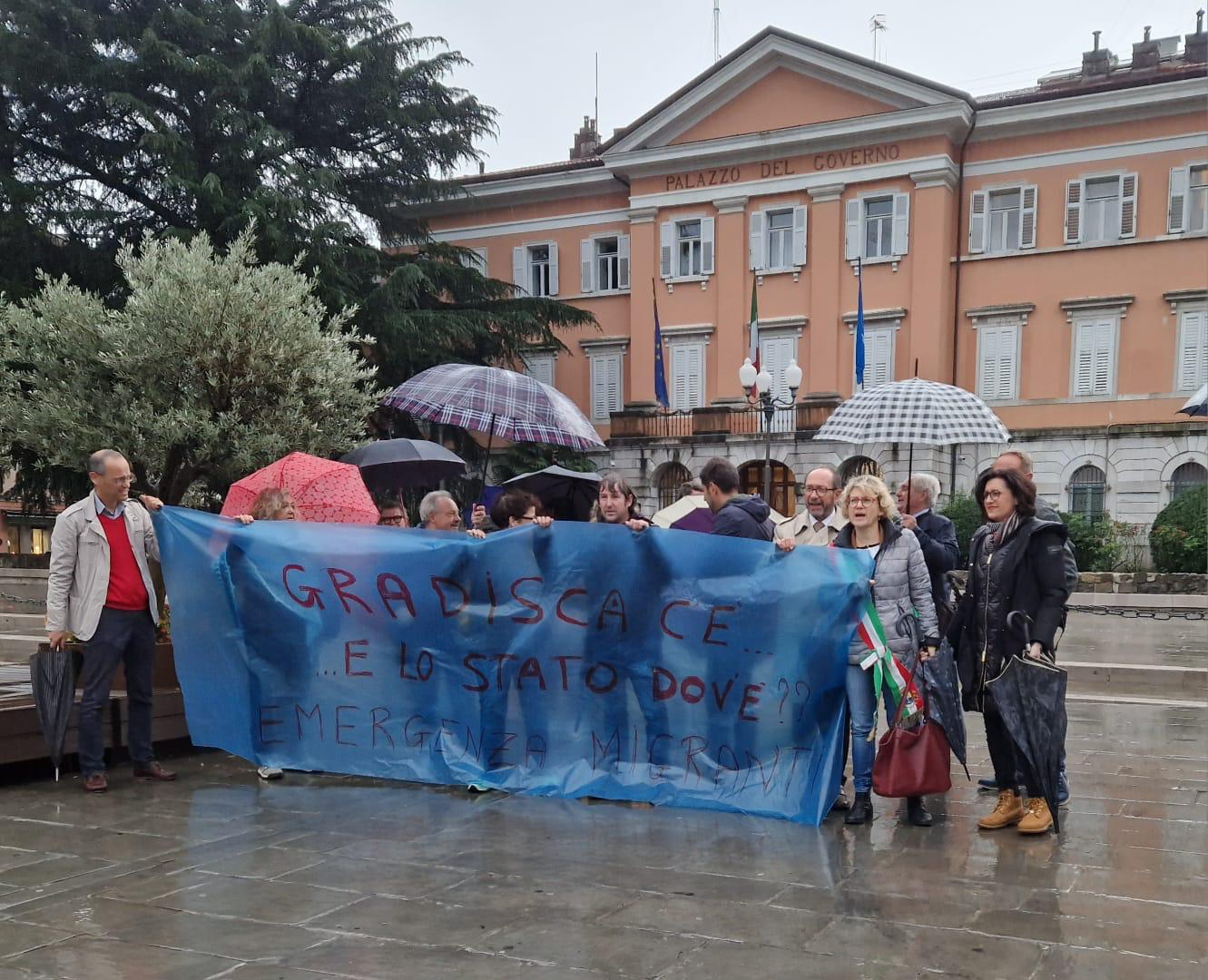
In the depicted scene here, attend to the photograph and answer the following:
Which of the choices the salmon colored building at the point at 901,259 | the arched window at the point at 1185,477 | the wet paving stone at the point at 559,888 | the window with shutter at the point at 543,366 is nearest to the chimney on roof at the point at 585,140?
the salmon colored building at the point at 901,259

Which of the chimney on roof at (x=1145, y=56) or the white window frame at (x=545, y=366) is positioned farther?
the white window frame at (x=545, y=366)

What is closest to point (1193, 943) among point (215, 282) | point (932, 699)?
point (932, 699)

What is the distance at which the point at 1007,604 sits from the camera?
596 cm

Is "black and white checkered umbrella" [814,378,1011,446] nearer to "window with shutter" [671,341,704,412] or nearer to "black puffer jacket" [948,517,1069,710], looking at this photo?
"black puffer jacket" [948,517,1069,710]

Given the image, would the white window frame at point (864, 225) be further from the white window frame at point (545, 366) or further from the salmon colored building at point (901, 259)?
the white window frame at point (545, 366)

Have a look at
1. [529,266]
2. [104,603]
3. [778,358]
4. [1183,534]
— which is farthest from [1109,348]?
[104,603]

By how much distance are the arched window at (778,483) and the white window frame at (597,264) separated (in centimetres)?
744

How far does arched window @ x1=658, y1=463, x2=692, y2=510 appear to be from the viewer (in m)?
34.5

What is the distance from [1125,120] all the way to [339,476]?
28777mm

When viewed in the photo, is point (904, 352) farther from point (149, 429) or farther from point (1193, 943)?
point (1193, 943)

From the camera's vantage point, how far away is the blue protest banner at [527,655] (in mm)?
6211

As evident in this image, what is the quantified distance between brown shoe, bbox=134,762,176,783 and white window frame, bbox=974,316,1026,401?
1128 inches

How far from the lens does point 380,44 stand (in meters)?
28.8

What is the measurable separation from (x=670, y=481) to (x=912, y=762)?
2906 cm
